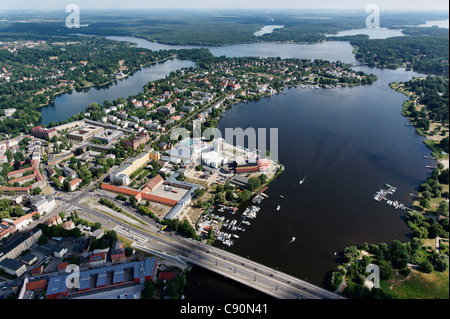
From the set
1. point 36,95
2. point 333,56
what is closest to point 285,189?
point 36,95

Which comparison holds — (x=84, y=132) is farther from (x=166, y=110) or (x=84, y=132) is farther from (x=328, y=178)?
(x=328, y=178)

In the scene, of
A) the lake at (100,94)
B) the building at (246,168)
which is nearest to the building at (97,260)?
the building at (246,168)

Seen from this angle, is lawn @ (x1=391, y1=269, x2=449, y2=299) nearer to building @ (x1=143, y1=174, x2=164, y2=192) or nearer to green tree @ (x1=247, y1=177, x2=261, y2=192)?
green tree @ (x1=247, y1=177, x2=261, y2=192)

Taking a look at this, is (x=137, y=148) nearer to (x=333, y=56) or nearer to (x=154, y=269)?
(x=154, y=269)

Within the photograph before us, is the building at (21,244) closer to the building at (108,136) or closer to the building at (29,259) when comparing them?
the building at (29,259)

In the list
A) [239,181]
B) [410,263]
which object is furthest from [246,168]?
[410,263]
